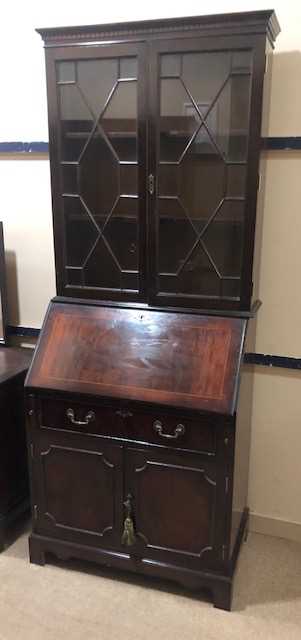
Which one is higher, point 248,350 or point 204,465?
point 248,350

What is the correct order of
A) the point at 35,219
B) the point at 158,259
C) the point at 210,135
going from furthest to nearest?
the point at 35,219
the point at 158,259
the point at 210,135

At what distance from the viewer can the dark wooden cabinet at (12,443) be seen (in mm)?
2312

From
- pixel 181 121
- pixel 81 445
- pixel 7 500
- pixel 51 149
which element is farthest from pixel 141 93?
pixel 7 500

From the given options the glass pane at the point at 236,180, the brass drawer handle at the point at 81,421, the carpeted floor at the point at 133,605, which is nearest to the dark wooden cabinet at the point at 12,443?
the carpeted floor at the point at 133,605

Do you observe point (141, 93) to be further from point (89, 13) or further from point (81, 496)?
point (81, 496)

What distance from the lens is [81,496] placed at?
7.05 feet

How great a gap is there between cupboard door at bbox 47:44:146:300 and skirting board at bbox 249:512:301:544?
123 centimetres

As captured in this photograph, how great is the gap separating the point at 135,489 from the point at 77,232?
1017mm

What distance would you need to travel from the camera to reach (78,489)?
7.04ft

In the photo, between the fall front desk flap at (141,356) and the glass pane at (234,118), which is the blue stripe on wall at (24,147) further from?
the glass pane at (234,118)

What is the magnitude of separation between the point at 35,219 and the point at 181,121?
0.96 meters

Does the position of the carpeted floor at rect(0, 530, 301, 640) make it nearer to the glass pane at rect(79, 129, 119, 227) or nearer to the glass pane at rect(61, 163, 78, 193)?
the glass pane at rect(79, 129, 119, 227)

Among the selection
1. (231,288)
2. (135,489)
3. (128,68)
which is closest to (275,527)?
(135,489)

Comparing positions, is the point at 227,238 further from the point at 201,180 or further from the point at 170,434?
the point at 170,434
